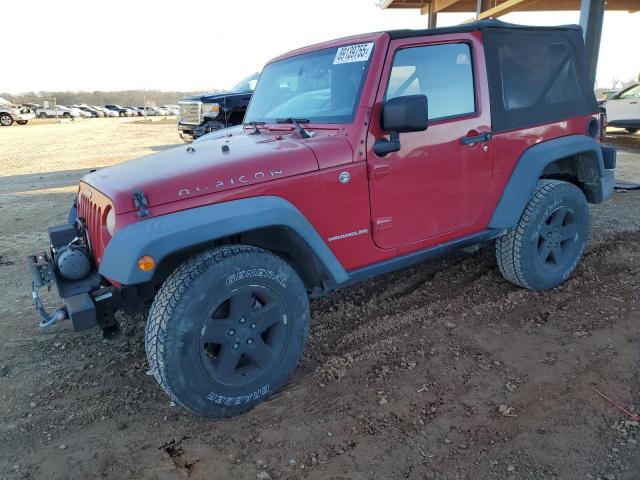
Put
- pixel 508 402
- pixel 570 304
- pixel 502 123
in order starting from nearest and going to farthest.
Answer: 1. pixel 508 402
2. pixel 502 123
3. pixel 570 304

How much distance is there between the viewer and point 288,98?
3504mm

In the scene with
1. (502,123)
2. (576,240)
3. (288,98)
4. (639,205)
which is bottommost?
(639,205)

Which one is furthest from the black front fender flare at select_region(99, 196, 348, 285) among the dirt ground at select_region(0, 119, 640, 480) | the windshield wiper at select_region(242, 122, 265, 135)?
the windshield wiper at select_region(242, 122, 265, 135)

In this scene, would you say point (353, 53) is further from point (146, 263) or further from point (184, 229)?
point (146, 263)

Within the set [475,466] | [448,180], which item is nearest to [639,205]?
[448,180]

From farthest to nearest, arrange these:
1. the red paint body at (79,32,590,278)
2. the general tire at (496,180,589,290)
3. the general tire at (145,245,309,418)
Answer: the general tire at (496,180,589,290), the red paint body at (79,32,590,278), the general tire at (145,245,309,418)

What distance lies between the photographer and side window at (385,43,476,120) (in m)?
3.00

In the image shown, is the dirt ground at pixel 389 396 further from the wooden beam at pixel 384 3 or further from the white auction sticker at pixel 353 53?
the wooden beam at pixel 384 3

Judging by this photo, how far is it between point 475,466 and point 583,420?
68 centimetres

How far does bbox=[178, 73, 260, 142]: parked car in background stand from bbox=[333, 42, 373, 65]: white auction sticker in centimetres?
722

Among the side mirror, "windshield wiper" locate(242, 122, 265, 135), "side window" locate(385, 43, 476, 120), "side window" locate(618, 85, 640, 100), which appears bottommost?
"side window" locate(618, 85, 640, 100)

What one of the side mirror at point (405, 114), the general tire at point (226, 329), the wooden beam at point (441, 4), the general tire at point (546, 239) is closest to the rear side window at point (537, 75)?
the general tire at point (546, 239)

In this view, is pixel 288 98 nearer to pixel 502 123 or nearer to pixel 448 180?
pixel 448 180

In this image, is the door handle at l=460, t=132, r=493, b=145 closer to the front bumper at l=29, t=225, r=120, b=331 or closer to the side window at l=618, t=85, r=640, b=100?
the front bumper at l=29, t=225, r=120, b=331
